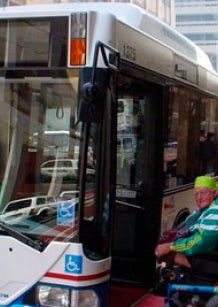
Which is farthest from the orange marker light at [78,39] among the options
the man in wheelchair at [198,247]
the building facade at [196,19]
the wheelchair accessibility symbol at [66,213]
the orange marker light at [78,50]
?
the building facade at [196,19]

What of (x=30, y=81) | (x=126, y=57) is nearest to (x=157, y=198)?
(x=126, y=57)

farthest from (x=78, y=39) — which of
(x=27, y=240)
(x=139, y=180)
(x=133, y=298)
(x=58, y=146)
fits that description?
(x=133, y=298)

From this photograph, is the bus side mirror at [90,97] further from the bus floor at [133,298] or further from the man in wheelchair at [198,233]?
the bus floor at [133,298]

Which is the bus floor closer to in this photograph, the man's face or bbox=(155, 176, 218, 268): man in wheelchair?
bbox=(155, 176, 218, 268): man in wheelchair

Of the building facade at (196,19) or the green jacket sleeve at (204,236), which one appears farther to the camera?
the building facade at (196,19)

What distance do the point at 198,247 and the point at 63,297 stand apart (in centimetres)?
96

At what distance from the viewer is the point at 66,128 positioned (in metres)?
3.88

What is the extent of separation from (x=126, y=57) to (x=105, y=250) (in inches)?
54.7

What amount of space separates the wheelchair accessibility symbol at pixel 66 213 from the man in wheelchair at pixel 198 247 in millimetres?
806

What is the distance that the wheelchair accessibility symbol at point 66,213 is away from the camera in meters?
3.76

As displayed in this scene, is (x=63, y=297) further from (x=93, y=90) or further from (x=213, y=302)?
(x=93, y=90)

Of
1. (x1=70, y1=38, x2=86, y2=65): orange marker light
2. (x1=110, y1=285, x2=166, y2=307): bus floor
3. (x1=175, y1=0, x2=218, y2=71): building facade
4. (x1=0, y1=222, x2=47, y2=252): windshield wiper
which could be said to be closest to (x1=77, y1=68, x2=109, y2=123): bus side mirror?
(x1=70, y1=38, x2=86, y2=65): orange marker light

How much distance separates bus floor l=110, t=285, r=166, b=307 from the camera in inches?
188

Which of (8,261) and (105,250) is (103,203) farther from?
(8,261)
